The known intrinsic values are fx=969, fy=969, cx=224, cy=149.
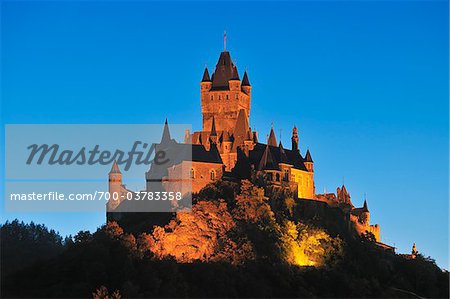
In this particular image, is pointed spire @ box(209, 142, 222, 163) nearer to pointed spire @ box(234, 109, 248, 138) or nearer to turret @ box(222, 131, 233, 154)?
turret @ box(222, 131, 233, 154)

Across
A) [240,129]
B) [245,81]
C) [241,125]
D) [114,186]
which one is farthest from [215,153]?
[245,81]

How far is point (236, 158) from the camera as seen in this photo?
3927 inches

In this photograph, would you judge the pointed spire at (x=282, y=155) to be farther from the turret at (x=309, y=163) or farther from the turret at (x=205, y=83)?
the turret at (x=205, y=83)

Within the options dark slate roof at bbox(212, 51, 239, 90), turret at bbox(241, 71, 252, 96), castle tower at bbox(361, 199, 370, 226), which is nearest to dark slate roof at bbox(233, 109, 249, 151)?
→ turret at bbox(241, 71, 252, 96)

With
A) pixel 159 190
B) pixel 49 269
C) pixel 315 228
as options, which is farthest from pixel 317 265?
pixel 49 269

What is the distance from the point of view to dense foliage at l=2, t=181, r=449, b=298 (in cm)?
8281

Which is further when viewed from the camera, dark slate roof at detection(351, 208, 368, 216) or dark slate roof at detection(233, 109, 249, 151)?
dark slate roof at detection(351, 208, 368, 216)

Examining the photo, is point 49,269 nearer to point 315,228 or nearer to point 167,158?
point 167,158

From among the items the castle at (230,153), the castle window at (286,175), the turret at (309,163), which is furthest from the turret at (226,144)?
the turret at (309,163)

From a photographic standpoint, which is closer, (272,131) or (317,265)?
(317,265)

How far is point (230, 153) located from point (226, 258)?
15682 mm

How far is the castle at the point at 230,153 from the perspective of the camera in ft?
312

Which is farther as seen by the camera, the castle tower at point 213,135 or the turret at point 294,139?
the turret at point 294,139

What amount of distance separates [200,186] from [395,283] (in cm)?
2349
